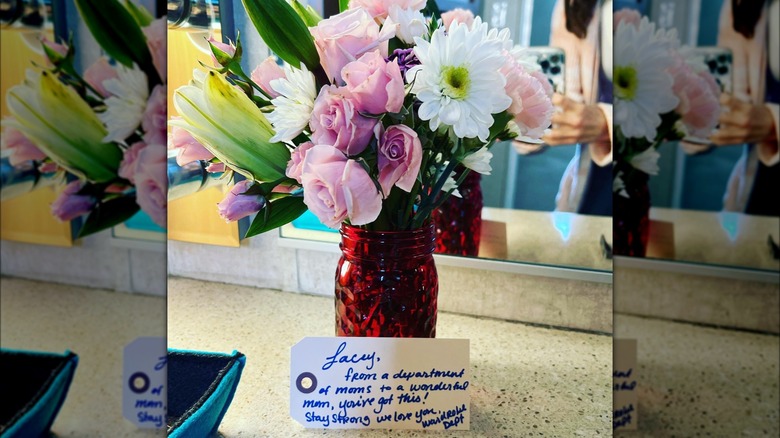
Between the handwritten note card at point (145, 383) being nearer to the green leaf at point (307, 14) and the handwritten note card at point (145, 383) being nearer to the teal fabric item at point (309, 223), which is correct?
the teal fabric item at point (309, 223)

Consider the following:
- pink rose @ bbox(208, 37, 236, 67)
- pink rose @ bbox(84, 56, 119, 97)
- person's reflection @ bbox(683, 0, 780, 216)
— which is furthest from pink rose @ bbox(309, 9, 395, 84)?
person's reflection @ bbox(683, 0, 780, 216)

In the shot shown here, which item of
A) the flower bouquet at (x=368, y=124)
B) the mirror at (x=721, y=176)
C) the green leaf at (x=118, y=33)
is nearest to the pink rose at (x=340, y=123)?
the flower bouquet at (x=368, y=124)

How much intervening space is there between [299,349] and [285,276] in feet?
0.31

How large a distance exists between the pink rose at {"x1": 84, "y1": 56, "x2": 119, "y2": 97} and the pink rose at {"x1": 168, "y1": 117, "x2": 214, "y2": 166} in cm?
19

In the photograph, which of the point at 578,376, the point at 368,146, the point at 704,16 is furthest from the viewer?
the point at 704,16

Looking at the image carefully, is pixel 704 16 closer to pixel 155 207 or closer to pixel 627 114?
pixel 627 114

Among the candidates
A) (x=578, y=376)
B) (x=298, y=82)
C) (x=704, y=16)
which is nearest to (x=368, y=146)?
(x=298, y=82)

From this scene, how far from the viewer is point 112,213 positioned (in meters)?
0.77

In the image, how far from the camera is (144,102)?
74 cm

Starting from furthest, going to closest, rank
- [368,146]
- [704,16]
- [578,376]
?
[704,16] → [578,376] → [368,146]

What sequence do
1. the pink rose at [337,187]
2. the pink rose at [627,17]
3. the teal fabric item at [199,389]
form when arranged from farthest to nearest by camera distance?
the pink rose at [627,17] → the teal fabric item at [199,389] → the pink rose at [337,187]

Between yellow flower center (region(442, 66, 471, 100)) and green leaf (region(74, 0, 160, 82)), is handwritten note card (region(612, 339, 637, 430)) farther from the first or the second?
green leaf (region(74, 0, 160, 82))

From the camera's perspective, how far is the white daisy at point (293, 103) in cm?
53

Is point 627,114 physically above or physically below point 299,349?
above
